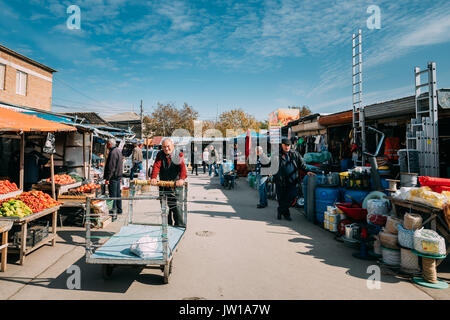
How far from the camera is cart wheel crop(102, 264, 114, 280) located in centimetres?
378

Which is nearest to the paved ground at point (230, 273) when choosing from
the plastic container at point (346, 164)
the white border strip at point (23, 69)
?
the plastic container at point (346, 164)

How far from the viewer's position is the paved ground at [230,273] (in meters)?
3.47

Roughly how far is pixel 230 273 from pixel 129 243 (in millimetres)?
1685

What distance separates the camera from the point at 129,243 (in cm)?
412

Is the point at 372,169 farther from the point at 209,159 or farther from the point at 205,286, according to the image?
the point at 209,159

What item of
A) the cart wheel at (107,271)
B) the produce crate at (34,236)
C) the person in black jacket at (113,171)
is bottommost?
the cart wheel at (107,271)

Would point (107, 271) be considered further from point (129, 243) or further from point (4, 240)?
point (4, 240)

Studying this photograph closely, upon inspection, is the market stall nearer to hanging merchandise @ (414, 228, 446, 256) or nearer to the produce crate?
the produce crate

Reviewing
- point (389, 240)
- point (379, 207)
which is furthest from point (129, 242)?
point (379, 207)

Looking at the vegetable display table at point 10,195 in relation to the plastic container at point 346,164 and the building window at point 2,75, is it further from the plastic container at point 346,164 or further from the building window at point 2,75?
the building window at point 2,75

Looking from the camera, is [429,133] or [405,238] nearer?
[405,238]

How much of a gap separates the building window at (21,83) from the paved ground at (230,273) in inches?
763

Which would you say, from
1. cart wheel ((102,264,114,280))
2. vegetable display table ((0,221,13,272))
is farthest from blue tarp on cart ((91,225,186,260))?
vegetable display table ((0,221,13,272))

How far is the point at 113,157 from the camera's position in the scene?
296 inches
